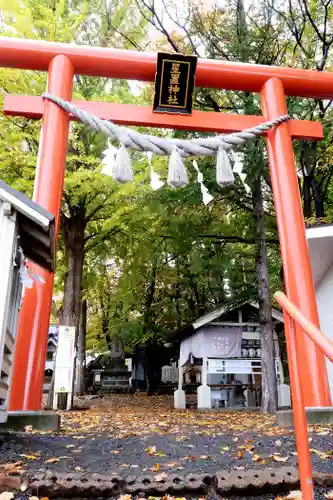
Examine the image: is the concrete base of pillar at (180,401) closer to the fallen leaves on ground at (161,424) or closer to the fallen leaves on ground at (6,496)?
the fallen leaves on ground at (161,424)

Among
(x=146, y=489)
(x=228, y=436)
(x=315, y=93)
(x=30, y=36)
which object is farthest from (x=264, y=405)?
(x=30, y=36)

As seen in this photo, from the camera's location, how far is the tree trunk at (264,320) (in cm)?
1085

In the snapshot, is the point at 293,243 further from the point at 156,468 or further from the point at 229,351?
the point at 229,351

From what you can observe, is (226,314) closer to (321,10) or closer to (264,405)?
(264,405)

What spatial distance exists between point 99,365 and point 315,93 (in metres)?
20.6

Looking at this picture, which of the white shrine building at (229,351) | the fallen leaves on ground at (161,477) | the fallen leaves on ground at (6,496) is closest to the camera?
the fallen leaves on ground at (6,496)

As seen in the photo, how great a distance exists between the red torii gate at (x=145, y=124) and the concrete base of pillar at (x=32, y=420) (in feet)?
0.51

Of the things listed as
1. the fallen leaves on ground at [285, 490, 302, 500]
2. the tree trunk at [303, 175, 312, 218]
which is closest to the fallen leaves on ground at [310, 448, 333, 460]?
the fallen leaves on ground at [285, 490, 302, 500]

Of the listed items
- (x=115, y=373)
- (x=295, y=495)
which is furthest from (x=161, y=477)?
(x=115, y=373)

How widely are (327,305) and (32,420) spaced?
6.29 metres

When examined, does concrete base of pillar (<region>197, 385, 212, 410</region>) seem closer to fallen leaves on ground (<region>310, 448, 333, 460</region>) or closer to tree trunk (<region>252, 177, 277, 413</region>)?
tree trunk (<region>252, 177, 277, 413</region>)

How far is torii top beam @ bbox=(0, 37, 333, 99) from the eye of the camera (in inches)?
279

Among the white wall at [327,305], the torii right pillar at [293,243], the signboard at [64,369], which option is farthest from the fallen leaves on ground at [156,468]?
the signboard at [64,369]

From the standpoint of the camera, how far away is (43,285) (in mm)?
5969
